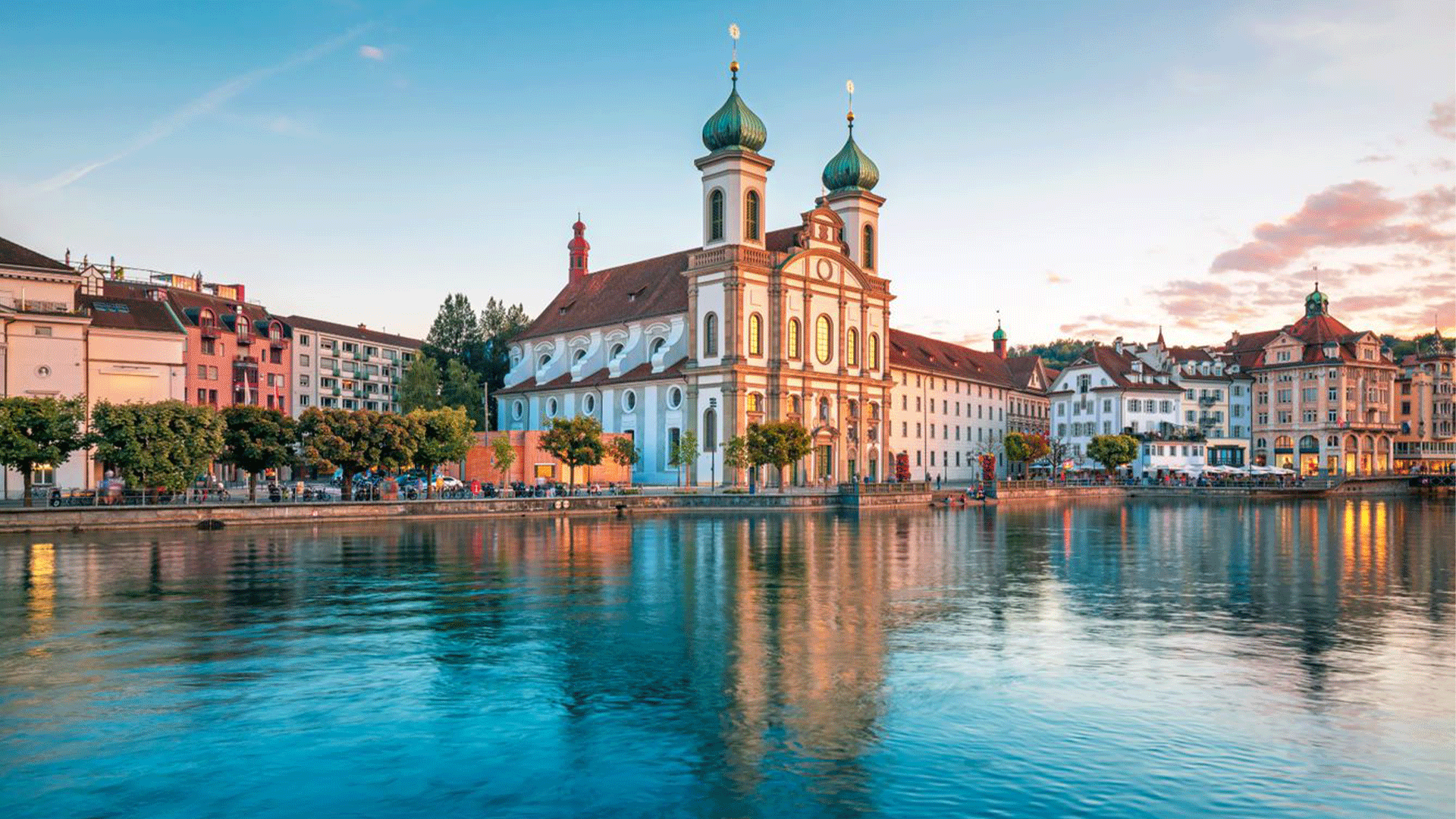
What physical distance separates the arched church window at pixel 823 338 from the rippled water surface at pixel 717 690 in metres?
54.9

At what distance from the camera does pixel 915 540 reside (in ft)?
156

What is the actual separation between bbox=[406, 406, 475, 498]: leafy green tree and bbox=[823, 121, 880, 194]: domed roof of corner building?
1834 inches

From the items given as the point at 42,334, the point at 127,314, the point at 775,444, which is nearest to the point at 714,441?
the point at 775,444

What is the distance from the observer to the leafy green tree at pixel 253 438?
57625 millimetres

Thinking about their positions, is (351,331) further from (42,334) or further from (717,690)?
(717,690)

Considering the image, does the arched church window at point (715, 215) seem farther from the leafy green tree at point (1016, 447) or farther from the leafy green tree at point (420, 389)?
the leafy green tree at point (1016, 447)

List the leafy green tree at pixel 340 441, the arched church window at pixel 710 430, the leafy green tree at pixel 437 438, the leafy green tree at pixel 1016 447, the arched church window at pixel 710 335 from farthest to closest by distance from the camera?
the leafy green tree at pixel 1016 447, the arched church window at pixel 710 335, the arched church window at pixel 710 430, the leafy green tree at pixel 437 438, the leafy green tree at pixel 340 441

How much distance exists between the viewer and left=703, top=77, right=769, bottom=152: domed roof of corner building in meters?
85.2

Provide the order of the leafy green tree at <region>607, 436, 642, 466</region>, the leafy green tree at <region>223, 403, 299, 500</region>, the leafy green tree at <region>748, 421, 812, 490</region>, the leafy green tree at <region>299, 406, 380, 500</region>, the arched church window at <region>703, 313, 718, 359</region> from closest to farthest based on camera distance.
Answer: the leafy green tree at <region>223, 403, 299, 500</region>
the leafy green tree at <region>299, 406, 380, 500</region>
the leafy green tree at <region>748, 421, 812, 490</region>
the leafy green tree at <region>607, 436, 642, 466</region>
the arched church window at <region>703, 313, 718, 359</region>

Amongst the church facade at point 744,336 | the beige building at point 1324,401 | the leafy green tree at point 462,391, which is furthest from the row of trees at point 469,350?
the beige building at point 1324,401

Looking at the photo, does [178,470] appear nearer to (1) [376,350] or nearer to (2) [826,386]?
(2) [826,386]

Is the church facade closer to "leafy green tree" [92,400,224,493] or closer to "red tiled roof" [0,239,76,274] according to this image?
"leafy green tree" [92,400,224,493]

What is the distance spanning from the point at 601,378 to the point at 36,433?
169 ft

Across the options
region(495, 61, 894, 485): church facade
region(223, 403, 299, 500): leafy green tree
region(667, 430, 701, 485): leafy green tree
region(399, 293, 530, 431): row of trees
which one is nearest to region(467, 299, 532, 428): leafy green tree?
region(399, 293, 530, 431): row of trees
